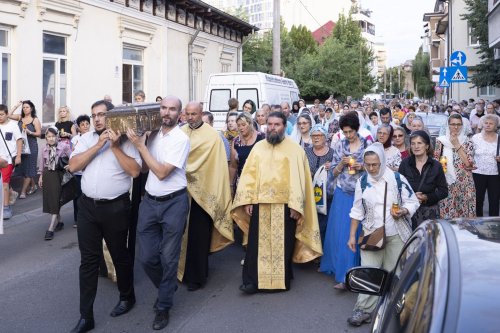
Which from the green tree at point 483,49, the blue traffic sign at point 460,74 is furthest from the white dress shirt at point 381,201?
the green tree at point 483,49

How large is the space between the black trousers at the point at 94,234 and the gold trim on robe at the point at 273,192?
5.25 feet

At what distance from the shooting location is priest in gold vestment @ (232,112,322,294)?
6.29 metres

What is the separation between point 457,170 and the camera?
7.70m

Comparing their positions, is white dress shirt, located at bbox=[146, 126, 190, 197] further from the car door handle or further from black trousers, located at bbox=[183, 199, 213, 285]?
the car door handle

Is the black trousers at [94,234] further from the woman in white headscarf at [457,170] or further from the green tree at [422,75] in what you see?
the green tree at [422,75]

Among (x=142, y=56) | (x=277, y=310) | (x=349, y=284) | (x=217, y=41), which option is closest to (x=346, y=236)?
(x=277, y=310)

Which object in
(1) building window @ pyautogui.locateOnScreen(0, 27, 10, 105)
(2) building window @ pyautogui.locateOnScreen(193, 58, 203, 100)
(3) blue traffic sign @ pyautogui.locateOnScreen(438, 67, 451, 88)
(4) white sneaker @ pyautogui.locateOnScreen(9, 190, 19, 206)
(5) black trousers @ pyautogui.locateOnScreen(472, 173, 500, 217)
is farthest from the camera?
(2) building window @ pyautogui.locateOnScreen(193, 58, 203, 100)

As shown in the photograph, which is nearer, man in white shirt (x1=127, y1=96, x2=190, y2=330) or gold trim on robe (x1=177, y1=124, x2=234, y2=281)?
man in white shirt (x1=127, y1=96, x2=190, y2=330)

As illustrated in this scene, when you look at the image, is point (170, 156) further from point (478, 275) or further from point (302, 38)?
point (302, 38)

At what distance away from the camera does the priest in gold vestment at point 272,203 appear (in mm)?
6285

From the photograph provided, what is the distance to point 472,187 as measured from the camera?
7.67m

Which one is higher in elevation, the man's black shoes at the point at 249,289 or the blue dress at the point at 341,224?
the blue dress at the point at 341,224

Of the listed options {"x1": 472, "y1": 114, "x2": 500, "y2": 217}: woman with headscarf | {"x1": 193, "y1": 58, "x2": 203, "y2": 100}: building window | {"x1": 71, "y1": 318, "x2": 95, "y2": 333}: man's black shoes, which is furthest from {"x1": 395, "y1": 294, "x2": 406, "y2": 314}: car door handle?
{"x1": 193, "y1": 58, "x2": 203, "y2": 100}: building window

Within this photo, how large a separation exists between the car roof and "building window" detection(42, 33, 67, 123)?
518 inches
